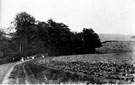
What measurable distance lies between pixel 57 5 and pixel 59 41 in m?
25.3

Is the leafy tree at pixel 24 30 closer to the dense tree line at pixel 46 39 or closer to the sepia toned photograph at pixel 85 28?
the dense tree line at pixel 46 39

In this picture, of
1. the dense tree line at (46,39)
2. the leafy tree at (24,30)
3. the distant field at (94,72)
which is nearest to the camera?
the distant field at (94,72)

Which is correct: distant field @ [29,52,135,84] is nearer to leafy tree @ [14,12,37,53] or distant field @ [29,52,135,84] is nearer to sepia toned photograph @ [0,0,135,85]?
sepia toned photograph @ [0,0,135,85]

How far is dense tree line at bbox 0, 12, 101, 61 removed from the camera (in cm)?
3834

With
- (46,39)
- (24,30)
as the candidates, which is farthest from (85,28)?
(24,30)

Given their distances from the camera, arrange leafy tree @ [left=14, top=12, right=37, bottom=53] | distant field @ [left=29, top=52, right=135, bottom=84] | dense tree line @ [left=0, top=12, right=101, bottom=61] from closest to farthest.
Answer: distant field @ [left=29, top=52, right=135, bottom=84] → dense tree line @ [left=0, top=12, right=101, bottom=61] → leafy tree @ [left=14, top=12, right=37, bottom=53]

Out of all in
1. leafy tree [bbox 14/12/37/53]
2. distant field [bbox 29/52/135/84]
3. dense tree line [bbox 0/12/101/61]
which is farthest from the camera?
leafy tree [bbox 14/12/37/53]

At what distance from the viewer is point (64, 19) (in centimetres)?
1695

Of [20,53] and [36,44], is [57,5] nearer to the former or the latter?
[36,44]

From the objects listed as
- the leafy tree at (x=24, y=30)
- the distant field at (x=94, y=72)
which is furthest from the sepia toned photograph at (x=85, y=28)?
the leafy tree at (x=24, y=30)

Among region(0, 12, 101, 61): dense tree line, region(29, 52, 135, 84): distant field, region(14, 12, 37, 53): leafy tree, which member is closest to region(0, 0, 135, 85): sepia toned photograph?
region(29, 52, 135, 84): distant field

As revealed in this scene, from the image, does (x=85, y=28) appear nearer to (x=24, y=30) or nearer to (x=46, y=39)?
(x=46, y=39)

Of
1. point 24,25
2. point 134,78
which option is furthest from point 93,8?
point 24,25

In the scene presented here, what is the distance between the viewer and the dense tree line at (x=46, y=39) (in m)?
38.3
